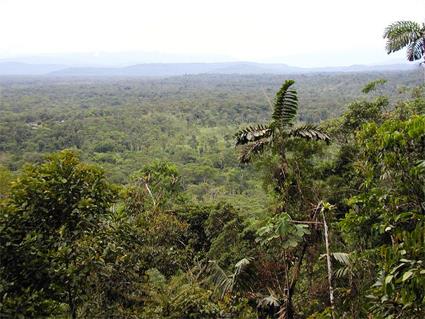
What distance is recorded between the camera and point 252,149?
5.21 metres

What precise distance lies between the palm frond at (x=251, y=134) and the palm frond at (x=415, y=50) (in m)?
4.61

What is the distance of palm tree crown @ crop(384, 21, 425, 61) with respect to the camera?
8.04 meters

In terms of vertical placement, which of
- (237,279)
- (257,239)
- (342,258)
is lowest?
(237,279)

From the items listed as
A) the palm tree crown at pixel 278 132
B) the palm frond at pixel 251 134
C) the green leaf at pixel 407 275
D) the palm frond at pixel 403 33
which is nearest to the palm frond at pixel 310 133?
the palm tree crown at pixel 278 132

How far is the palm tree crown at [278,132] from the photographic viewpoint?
516 centimetres

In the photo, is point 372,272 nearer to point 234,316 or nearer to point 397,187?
point 397,187

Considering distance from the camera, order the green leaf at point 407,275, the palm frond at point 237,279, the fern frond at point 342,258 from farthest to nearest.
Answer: the palm frond at point 237,279 → the fern frond at point 342,258 → the green leaf at point 407,275

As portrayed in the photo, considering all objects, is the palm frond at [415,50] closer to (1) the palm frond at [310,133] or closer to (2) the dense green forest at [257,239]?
(2) the dense green forest at [257,239]

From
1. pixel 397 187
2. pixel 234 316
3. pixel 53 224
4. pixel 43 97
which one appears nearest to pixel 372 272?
Result: pixel 397 187

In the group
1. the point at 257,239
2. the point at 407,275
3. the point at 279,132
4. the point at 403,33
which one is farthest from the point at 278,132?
the point at 403,33

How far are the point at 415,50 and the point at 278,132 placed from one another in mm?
4587

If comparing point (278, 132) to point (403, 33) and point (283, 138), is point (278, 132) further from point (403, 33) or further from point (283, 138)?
point (403, 33)

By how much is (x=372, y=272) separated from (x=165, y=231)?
169 inches

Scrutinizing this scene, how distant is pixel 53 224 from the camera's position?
359 cm
